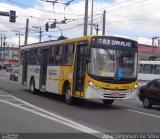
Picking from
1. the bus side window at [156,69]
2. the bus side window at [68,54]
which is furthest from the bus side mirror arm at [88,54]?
the bus side window at [156,69]

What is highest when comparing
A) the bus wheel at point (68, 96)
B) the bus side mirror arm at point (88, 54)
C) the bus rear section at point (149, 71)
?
the bus side mirror arm at point (88, 54)

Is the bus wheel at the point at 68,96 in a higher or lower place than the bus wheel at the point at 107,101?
higher

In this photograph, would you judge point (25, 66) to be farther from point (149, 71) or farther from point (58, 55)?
point (149, 71)

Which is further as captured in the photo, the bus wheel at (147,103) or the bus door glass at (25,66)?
the bus door glass at (25,66)

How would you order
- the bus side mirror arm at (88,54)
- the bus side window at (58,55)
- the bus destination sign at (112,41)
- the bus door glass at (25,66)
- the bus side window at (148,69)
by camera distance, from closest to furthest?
the bus side mirror arm at (88,54)
the bus destination sign at (112,41)
the bus side window at (58,55)
the bus door glass at (25,66)
the bus side window at (148,69)

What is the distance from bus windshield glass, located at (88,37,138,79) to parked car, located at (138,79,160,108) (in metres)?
1.95

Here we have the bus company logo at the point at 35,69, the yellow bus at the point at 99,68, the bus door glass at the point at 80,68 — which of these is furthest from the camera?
the bus company logo at the point at 35,69

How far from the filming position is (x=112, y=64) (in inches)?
749

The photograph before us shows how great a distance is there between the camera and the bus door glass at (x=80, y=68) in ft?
63.8

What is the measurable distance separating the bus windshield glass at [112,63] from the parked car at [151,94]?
1.95m

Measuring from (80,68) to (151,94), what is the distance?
397 cm

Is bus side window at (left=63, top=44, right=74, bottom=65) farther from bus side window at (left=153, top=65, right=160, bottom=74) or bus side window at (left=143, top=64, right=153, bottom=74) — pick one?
bus side window at (left=143, top=64, right=153, bottom=74)

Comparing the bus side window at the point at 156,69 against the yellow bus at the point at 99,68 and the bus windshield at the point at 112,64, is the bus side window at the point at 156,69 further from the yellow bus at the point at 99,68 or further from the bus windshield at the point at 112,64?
the bus windshield at the point at 112,64

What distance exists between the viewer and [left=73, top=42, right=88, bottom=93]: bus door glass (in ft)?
63.8
